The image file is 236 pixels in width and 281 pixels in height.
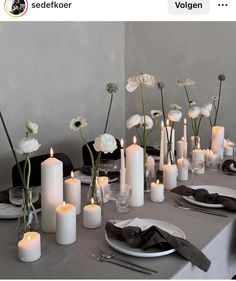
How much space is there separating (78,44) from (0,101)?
0.76 metres

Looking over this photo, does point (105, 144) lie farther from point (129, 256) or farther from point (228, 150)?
point (228, 150)

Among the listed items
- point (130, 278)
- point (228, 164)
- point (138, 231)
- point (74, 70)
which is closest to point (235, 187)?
point (228, 164)

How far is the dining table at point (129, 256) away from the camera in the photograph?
3.02ft

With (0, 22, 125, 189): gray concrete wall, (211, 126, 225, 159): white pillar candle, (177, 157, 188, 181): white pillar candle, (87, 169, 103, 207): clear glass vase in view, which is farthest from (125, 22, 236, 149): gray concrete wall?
(87, 169, 103, 207): clear glass vase

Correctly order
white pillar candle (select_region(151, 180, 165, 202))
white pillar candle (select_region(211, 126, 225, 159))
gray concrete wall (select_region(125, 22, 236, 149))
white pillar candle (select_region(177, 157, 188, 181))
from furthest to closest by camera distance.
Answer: gray concrete wall (select_region(125, 22, 236, 149))
white pillar candle (select_region(211, 126, 225, 159))
white pillar candle (select_region(177, 157, 188, 181))
white pillar candle (select_region(151, 180, 165, 202))

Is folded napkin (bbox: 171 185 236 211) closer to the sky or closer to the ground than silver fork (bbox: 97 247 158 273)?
closer to the sky

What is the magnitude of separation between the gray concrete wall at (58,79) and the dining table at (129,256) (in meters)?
1.08

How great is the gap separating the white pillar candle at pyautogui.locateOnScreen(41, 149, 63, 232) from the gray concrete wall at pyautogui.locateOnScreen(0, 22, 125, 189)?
1.18 m

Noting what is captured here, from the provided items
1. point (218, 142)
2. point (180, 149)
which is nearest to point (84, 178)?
point (180, 149)

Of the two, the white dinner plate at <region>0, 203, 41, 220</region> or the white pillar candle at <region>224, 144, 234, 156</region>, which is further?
the white pillar candle at <region>224, 144, 234, 156</region>

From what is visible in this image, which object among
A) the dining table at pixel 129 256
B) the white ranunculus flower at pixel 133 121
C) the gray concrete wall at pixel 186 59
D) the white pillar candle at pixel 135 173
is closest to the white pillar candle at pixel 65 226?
the dining table at pixel 129 256

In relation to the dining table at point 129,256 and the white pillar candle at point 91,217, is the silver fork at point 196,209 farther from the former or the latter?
the white pillar candle at point 91,217

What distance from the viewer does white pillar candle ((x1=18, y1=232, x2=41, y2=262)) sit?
3.16ft

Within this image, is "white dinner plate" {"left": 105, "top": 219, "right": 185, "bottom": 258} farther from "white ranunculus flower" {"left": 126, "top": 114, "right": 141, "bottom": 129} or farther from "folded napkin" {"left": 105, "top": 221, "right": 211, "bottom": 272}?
"white ranunculus flower" {"left": 126, "top": 114, "right": 141, "bottom": 129}
